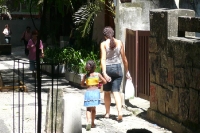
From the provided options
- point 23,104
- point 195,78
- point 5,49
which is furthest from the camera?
point 5,49

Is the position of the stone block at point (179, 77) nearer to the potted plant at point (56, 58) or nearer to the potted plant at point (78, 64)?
the potted plant at point (78, 64)

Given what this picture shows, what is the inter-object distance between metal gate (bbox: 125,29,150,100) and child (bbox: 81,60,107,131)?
2310 millimetres

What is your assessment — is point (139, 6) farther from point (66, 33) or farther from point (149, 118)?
point (66, 33)

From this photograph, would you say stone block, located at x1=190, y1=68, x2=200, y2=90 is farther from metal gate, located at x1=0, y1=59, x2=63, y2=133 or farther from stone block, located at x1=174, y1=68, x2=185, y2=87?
metal gate, located at x1=0, y1=59, x2=63, y2=133

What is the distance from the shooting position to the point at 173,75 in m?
9.36

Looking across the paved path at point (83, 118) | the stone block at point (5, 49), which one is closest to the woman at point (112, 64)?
the paved path at point (83, 118)

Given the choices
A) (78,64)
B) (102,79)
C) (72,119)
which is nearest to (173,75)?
(102,79)

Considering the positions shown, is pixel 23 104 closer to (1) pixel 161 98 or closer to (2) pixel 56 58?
(1) pixel 161 98

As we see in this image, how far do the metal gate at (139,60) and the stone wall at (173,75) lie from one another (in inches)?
52.7

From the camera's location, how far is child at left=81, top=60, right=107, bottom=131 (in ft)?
30.7

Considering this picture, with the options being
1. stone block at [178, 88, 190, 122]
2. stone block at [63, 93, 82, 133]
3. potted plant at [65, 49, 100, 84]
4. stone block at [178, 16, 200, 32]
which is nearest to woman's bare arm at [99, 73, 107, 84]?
stone block at [178, 88, 190, 122]

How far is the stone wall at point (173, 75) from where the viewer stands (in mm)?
8656

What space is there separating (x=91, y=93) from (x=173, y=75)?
1.41m

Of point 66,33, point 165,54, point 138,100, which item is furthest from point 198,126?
point 66,33
